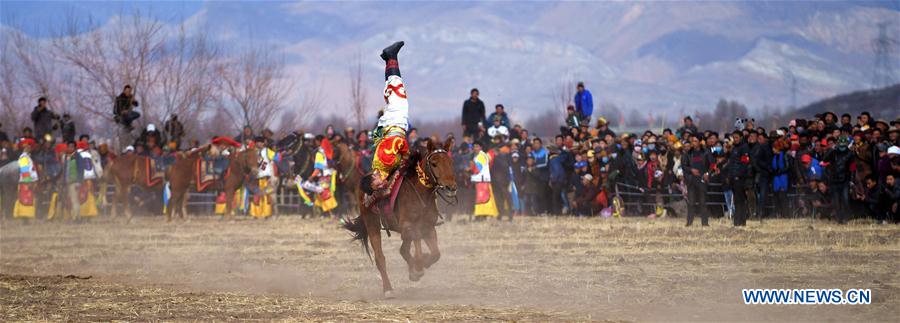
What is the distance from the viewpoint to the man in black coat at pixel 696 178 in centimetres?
2347

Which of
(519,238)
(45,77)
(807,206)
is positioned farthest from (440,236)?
(45,77)

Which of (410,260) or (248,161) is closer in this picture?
(410,260)

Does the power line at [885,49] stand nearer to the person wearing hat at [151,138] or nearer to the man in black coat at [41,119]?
the person wearing hat at [151,138]

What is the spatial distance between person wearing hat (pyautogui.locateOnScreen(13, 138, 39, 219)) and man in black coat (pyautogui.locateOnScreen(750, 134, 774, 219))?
1804 cm

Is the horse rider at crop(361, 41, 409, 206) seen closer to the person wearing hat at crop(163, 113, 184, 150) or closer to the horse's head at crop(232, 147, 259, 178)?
the horse's head at crop(232, 147, 259, 178)

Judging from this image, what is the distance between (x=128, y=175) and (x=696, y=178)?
1564 centimetres

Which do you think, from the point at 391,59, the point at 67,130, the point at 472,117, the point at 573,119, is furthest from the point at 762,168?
the point at 67,130

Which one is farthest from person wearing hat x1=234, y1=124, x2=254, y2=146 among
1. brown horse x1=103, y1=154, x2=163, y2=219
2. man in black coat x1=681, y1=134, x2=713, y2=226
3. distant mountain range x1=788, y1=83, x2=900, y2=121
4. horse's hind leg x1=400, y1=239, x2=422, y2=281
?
distant mountain range x1=788, y1=83, x2=900, y2=121

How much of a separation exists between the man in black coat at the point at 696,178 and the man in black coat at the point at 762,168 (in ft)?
2.87

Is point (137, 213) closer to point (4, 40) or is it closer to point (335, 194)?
point (335, 194)

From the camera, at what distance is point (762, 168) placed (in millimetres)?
24594

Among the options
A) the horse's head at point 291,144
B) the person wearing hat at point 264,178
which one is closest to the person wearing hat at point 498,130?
the horse's head at point 291,144

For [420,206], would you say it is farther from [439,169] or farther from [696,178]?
[696,178]

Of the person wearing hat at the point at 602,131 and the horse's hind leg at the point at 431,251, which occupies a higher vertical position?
the person wearing hat at the point at 602,131
